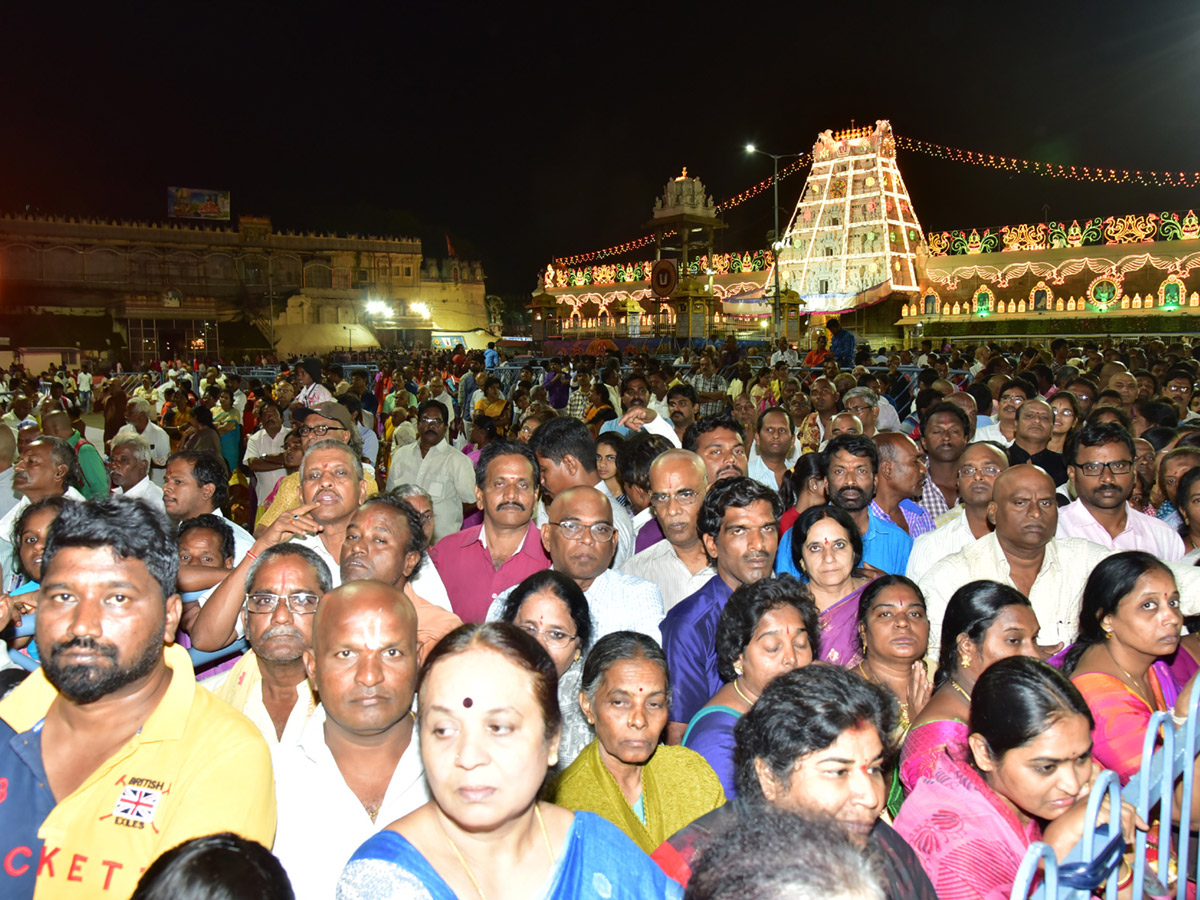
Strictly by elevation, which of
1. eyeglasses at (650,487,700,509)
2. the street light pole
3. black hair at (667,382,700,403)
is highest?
the street light pole

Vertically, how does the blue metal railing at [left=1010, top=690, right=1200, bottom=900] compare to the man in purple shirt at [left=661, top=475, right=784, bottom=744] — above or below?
below

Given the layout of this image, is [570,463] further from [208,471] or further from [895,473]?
[208,471]

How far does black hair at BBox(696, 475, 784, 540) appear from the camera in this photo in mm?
3650

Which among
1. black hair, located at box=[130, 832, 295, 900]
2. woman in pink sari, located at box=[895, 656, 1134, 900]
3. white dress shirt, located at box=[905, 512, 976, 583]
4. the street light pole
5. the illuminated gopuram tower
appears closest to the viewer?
black hair, located at box=[130, 832, 295, 900]

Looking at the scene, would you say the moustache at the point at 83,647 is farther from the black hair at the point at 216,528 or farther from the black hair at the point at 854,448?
the black hair at the point at 854,448

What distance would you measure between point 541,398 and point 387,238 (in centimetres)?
6332

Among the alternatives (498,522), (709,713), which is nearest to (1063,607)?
(709,713)

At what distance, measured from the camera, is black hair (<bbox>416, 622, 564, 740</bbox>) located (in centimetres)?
178

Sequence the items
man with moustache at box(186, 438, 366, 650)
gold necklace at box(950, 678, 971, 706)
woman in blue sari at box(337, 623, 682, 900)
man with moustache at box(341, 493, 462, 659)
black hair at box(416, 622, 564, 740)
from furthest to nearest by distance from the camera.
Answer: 1. man with moustache at box(186, 438, 366, 650)
2. man with moustache at box(341, 493, 462, 659)
3. gold necklace at box(950, 678, 971, 706)
4. black hair at box(416, 622, 564, 740)
5. woman in blue sari at box(337, 623, 682, 900)

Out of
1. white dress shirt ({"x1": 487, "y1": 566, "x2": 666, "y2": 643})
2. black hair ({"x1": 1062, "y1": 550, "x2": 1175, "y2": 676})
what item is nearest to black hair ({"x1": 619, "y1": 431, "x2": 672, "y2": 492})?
white dress shirt ({"x1": 487, "y1": 566, "x2": 666, "y2": 643})

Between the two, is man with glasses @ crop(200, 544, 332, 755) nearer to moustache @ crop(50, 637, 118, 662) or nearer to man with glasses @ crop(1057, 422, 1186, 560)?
moustache @ crop(50, 637, 118, 662)

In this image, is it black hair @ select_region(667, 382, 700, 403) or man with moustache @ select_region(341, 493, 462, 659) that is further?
black hair @ select_region(667, 382, 700, 403)

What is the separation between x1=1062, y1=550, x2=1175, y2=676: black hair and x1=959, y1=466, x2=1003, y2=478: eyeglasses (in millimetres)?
1432

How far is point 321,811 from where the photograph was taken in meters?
2.25
